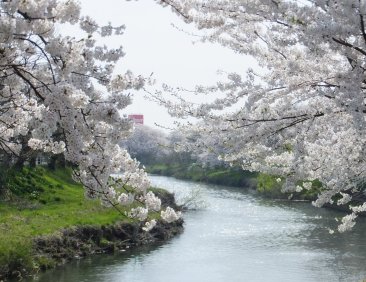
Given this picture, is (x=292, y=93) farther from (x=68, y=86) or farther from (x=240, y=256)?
(x=240, y=256)

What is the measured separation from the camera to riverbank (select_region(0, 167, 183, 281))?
17.0 metres

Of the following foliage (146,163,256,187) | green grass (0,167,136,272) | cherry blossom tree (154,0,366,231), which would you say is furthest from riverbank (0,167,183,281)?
foliage (146,163,256,187)

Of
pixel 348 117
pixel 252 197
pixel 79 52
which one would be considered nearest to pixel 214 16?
pixel 348 117

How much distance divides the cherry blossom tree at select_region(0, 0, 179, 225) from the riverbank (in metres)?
11.6

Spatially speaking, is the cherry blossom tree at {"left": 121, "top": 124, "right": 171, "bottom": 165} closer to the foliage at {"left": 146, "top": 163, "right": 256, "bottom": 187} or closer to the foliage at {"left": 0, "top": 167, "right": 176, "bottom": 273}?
the foliage at {"left": 146, "top": 163, "right": 256, "bottom": 187}

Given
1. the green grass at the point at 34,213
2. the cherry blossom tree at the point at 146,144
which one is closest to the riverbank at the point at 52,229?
the green grass at the point at 34,213

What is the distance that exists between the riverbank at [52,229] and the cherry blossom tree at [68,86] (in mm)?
11584

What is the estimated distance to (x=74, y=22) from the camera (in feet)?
16.1

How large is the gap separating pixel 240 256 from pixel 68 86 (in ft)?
60.6

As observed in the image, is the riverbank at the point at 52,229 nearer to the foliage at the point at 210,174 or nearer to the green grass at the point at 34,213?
the green grass at the point at 34,213

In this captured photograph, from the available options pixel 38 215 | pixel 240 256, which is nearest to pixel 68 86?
pixel 240 256

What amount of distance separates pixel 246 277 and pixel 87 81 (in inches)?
569

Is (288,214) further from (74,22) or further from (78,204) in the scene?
(74,22)

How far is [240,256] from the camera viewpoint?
21.7 metres
